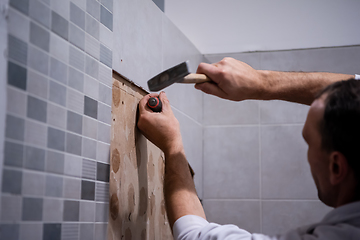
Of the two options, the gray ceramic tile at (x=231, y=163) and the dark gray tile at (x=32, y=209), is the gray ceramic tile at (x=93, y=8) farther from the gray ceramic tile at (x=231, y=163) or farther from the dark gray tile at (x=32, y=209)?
the gray ceramic tile at (x=231, y=163)

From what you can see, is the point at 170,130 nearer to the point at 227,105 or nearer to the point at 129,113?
the point at 129,113

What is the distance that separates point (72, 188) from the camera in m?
0.83

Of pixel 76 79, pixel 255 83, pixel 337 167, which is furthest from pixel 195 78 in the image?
pixel 337 167

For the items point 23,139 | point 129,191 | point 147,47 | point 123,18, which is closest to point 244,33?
point 147,47

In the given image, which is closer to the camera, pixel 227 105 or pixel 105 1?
pixel 105 1

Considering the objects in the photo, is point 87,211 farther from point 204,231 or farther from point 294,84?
point 294,84

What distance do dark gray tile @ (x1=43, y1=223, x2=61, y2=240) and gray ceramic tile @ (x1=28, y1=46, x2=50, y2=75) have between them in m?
0.31

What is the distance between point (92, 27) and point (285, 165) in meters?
1.38

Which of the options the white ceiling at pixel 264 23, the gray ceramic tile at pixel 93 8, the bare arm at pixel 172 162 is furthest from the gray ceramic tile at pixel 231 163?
the gray ceramic tile at pixel 93 8

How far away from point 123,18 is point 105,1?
0.11 metres

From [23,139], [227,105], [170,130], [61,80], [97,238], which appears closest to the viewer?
[23,139]

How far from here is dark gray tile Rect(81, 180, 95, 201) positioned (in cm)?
87

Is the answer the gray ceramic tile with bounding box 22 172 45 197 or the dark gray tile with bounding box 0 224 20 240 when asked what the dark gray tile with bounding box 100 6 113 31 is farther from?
the dark gray tile with bounding box 0 224 20 240

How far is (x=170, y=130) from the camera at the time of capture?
3.55 ft
